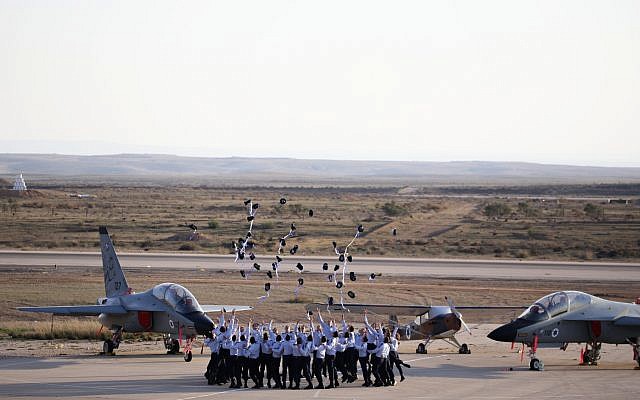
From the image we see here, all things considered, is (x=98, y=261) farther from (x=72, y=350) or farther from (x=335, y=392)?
(x=335, y=392)

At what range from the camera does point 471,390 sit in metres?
26.1

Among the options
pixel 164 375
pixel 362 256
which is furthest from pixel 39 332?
pixel 362 256

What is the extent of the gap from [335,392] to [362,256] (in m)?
41.2

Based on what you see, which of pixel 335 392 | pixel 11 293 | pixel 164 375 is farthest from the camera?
pixel 11 293

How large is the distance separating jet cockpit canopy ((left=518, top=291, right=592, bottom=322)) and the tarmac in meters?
1.60

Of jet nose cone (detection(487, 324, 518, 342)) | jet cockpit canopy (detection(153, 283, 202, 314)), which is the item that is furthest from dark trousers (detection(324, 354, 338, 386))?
jet cockpit canopy (detection(153, 283, 202, 314))

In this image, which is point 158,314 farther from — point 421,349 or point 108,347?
point 421,349

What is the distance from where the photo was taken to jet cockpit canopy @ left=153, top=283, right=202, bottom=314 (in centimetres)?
3170

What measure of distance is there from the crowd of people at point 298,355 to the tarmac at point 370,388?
487mm

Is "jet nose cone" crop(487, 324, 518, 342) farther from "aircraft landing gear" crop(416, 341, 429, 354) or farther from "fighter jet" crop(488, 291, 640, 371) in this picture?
"aircraft landing gear" crop(416, 341, 429, 354)

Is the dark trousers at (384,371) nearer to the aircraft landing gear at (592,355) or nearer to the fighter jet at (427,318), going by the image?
the fighter jet at (427,318)

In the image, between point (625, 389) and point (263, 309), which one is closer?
point (625, 389)

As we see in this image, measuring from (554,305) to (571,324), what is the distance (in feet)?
2.49

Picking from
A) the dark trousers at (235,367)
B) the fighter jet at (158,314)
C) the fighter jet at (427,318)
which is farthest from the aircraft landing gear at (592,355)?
the fighter jet at (158,314)
